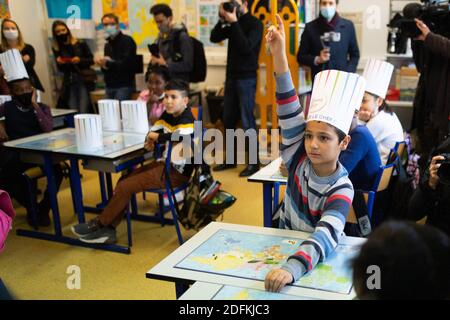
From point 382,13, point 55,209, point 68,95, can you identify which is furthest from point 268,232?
point 68,95

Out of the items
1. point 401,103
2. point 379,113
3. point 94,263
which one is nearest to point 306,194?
point 379,113

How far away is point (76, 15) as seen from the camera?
235 inches

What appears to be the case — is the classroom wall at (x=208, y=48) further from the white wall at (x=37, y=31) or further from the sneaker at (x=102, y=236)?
the sneaker at (x=102, y=236)

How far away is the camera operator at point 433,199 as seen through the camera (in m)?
2.11

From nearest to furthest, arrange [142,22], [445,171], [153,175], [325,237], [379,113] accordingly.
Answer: [325,237] → [445,171] → [379,113] → [153,175] → [142,22]

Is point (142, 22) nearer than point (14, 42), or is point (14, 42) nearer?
point (14, 42)

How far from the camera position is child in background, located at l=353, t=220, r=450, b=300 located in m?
0.67

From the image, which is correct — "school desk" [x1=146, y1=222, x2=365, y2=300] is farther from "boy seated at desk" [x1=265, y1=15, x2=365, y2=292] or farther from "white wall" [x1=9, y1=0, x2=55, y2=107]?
"white wall" [x1=9, y1=0, x2=55, y2=107]

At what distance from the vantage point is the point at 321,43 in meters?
4.19

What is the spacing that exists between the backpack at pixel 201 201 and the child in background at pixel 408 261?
7.45 ft

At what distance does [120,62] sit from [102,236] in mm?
2185

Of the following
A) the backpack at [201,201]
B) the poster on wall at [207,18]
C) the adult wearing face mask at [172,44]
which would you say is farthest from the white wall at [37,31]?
the backpack at [201,201]

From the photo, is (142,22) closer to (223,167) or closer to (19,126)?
(223,167)

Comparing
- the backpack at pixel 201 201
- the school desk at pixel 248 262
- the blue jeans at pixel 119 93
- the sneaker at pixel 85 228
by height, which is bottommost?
the sneaker at pixel 85 228
